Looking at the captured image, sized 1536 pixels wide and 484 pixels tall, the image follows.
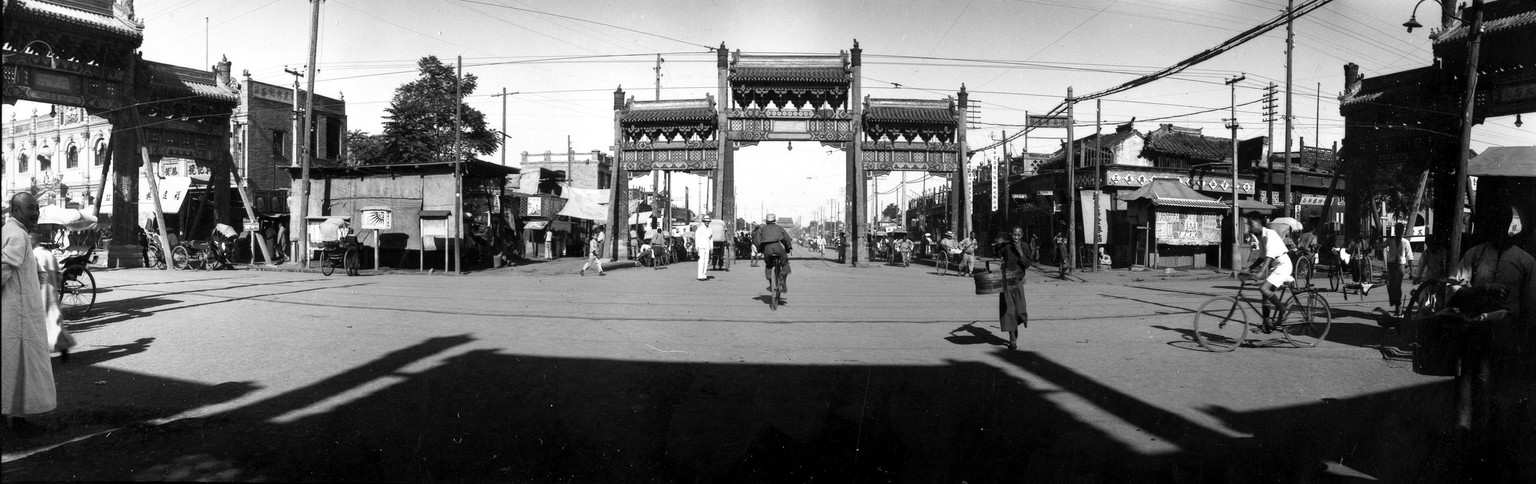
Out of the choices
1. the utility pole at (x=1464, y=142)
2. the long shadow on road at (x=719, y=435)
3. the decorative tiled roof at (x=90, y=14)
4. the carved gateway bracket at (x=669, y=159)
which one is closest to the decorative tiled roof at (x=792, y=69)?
the carved gateway bracket at (x=669, y=159)

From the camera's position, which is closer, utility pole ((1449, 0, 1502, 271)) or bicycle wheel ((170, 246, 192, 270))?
utility pole ((1449, 0, 1502, 271))

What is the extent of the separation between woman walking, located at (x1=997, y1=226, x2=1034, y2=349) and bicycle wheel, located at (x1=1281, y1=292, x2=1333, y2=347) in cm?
301

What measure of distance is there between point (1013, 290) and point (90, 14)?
25.0 metres

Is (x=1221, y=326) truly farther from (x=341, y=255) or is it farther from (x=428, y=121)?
(x=428, y=121)

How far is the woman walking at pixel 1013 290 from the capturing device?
8.19 metres

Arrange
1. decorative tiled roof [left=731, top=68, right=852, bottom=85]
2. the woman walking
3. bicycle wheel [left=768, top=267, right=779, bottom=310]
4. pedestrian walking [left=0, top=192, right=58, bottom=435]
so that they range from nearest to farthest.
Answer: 1. pedestrian walking [left=0, top=192, right=58, bottom=435]
2. the woman walking
3. bicycle wheel [left=768, top=267, right=779, bottom=310]
4. decorative tiled roof [left=731, top=68, right=852, bottom=85]

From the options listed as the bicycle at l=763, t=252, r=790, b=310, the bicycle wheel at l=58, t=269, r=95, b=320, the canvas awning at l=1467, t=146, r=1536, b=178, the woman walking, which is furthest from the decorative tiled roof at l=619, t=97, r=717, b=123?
the canvas awning at l=1467, t=146, r=1536, b=178

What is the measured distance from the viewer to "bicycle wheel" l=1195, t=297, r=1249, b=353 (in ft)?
27.6

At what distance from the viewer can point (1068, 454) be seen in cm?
436

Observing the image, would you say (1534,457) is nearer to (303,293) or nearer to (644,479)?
(644,479)

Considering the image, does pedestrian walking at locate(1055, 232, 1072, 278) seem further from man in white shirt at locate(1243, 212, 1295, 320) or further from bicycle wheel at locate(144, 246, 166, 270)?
bicycle wheel at locate(144, 246, 166, 270)

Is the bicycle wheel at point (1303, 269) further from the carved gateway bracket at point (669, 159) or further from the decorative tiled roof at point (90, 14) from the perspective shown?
the decorative tiled roof at point (90, 14)

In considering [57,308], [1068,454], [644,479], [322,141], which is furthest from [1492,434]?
[322,141]

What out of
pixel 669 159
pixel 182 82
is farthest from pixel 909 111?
pixel 182 82
